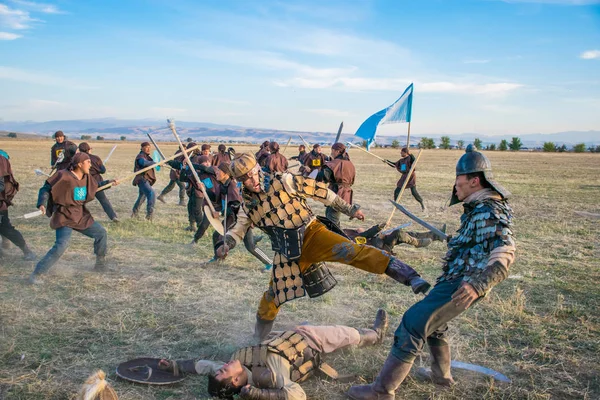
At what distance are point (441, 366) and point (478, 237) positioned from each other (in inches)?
48.1

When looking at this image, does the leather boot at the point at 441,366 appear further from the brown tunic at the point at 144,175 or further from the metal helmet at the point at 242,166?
the brown tunic at the point at 144,175

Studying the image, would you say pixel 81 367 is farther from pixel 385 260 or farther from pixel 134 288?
pixel 385 260

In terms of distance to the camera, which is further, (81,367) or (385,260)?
(81,367)

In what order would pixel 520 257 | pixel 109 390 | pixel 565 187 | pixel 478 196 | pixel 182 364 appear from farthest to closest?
pixel 565 187 < pixel 520 257 < pixel 182 364 < pixel 478 196 < pixel 109 390

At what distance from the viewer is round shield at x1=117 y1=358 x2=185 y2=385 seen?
3805 mm

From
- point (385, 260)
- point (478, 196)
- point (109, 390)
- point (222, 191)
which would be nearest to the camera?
point (109, 390)

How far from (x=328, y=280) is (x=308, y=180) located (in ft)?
2.98

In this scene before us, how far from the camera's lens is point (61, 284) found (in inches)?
247

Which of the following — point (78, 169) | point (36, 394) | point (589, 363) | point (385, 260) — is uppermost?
point (78, 169)

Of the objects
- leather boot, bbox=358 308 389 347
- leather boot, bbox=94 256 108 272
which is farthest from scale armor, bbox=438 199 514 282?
leather boot, bbox=94 256 108 272

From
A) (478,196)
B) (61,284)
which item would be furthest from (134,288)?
(478,196)

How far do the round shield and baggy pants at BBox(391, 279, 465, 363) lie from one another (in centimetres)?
188

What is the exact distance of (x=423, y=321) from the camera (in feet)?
10.6

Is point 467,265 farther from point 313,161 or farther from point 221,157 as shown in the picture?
point 221,157
